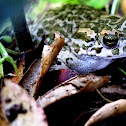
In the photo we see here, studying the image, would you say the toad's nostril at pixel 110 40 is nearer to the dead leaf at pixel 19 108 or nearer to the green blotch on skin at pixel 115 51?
the green blotch on skin at pixel 115 51

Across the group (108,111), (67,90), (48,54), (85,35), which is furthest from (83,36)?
(108,111)

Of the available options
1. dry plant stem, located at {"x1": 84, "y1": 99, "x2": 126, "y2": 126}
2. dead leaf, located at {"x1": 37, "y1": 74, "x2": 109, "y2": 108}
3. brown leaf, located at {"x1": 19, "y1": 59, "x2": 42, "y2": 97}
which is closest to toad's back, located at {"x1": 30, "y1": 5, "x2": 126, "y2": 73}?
brown leaf, located at {"x1": 19, "y1": 59, "x2": 42, "y2": 97}

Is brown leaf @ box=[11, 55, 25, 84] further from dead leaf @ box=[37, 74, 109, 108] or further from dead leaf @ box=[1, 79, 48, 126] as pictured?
dead leaf @ box=[1, 79, 48, 126]

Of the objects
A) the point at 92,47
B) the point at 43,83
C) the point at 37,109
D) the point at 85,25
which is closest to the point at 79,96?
the point at 43,83

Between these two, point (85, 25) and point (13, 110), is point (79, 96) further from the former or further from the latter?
point (85, 25)

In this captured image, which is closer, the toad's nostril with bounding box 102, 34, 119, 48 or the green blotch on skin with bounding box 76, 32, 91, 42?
the toad's nostril with bounding box 102, 34, 119, 48

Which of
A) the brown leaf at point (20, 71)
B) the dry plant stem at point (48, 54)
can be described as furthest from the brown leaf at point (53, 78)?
the brown leaf at point (20, 71)
